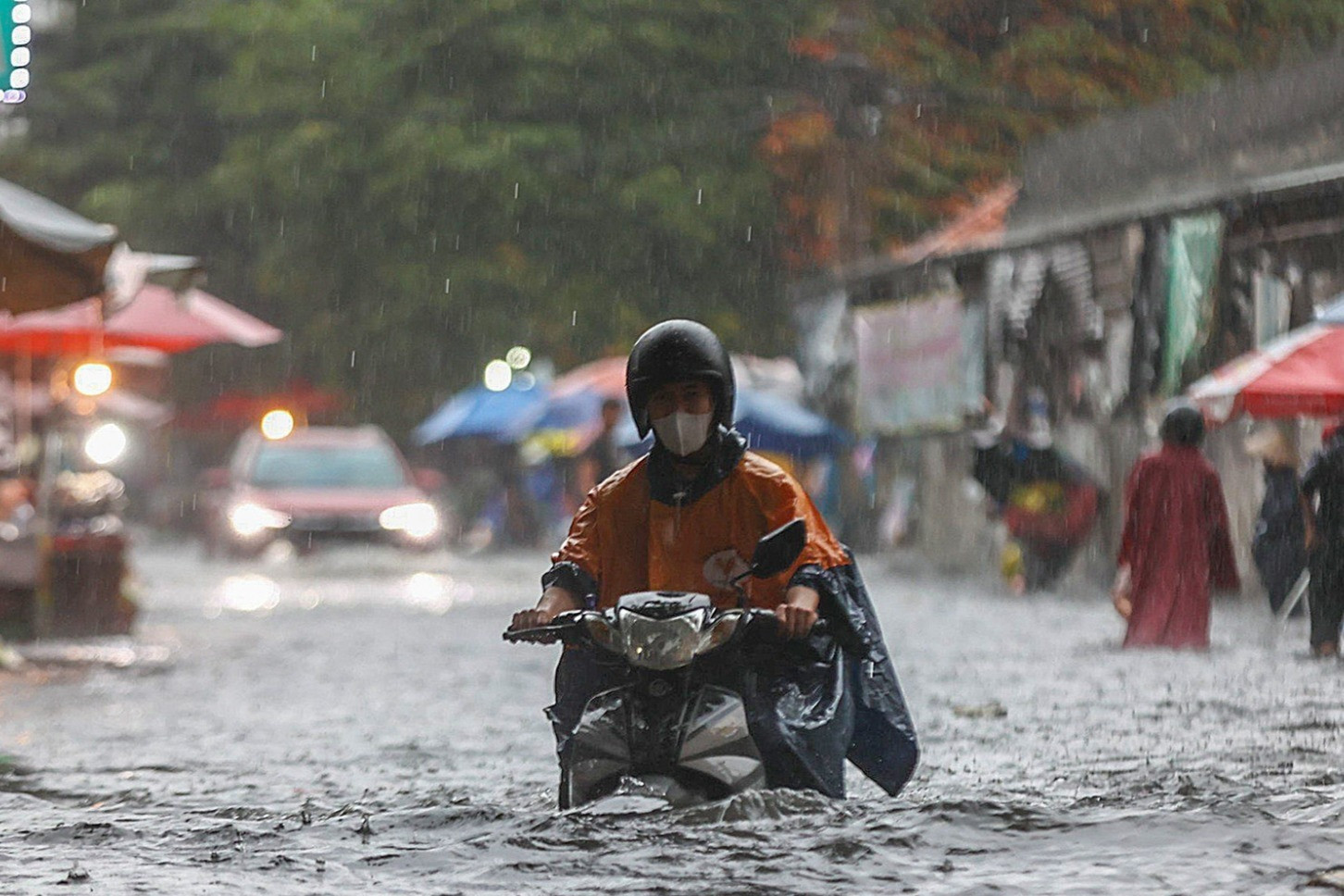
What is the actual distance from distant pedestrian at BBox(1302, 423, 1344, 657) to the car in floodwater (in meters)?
14.7

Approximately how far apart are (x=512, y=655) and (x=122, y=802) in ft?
25.4

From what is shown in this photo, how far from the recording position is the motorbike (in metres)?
6.97

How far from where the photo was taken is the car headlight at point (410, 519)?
29.0 m

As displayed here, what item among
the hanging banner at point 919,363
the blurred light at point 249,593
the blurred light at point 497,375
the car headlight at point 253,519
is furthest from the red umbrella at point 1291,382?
the blurred light at point 497,375

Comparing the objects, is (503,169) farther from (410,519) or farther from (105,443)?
(105,443)

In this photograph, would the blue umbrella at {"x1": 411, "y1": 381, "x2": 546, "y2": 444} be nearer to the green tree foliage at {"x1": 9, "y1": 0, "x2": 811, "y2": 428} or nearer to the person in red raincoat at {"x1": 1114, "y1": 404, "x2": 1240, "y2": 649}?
the green tree foliage at {"x1": 9, "y1": 0, "x2": 811, "y2": 428}

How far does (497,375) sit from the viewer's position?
41.5 meters

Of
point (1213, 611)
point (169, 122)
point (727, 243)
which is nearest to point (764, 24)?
point (727, 243)

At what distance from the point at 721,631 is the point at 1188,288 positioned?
16.6 meters

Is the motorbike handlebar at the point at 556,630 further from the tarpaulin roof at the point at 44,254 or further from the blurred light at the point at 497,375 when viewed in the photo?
the blurred light at the point at 497,375

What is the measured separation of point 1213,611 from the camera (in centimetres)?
2059

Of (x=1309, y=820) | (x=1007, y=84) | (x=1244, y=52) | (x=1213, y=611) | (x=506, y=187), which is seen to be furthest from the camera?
(x=506, y=187)

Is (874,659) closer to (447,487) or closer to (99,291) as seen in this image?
(99,291)

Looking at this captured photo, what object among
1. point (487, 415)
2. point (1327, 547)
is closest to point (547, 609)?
point (1327, 547)
